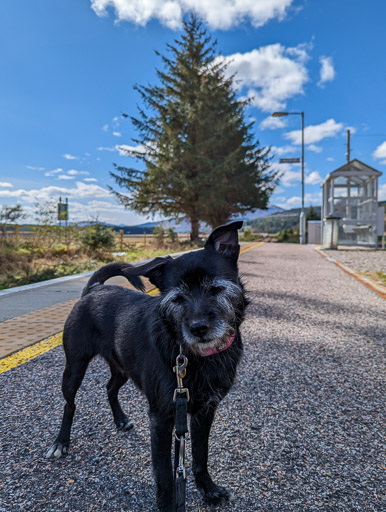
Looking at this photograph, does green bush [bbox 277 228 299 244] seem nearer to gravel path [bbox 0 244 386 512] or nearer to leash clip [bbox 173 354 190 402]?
gravel path [bbox 0 244 386 512]

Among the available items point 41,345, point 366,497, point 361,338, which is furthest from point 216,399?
point 361,338

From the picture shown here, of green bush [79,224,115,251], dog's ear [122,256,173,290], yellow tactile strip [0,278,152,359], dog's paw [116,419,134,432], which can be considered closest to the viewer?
dog's ear [122,256,173,290]

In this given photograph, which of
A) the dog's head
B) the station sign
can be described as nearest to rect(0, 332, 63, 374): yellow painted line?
the dog's head

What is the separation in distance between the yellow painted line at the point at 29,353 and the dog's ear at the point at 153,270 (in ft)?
7.83

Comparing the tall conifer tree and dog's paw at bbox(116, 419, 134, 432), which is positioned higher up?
the tall conifer tree

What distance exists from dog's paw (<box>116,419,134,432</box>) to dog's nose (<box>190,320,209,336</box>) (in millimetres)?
1266

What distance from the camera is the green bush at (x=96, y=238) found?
50.3 feet

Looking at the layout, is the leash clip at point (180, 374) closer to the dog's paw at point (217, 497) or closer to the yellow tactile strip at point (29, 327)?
the dog's paw at point (217, 497)

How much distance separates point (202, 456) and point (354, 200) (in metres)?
22.7

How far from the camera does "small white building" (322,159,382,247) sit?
67.0 feet

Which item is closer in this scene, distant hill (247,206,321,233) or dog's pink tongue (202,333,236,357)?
dog's pink tongue (202,333,236,357)

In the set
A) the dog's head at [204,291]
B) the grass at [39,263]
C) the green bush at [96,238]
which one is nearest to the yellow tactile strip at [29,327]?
the dog's head at [204,291]

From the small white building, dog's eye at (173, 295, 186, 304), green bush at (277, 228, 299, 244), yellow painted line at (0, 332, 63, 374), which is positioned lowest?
yellow painted line at (0, 332, 63, 374)

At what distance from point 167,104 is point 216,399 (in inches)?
1042
